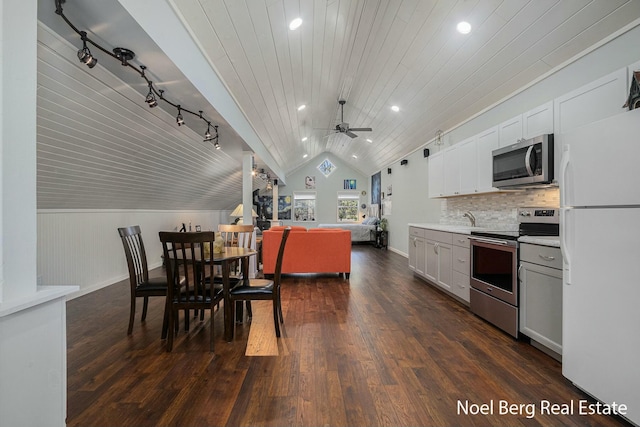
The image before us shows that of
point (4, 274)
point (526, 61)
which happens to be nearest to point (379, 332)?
point (4, 274)

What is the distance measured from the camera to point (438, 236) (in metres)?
4.14

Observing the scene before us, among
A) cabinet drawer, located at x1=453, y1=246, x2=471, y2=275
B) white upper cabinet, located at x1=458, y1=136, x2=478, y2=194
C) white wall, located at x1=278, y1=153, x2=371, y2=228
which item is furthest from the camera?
white wall, located at x1=278, y1=153, x2=371, y2=228

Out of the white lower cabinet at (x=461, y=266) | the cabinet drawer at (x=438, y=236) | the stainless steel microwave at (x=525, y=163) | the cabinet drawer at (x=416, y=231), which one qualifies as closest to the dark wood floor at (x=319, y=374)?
the white lower cabinet at (x=461, y=266)

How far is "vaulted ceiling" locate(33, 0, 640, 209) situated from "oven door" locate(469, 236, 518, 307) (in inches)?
72.2

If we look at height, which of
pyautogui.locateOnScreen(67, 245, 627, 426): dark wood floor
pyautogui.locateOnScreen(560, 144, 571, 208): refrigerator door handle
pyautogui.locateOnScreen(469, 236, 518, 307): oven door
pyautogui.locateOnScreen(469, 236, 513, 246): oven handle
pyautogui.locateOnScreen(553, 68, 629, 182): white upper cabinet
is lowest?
pyautogui.locateOnScreen(67, 245, 627, 426): dark wood floor

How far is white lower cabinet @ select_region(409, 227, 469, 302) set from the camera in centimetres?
349

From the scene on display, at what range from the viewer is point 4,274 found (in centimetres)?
100

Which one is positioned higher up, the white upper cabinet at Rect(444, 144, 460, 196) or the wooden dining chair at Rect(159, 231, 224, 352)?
the white upper cabinet at Rect(444, 144, 460, 196)

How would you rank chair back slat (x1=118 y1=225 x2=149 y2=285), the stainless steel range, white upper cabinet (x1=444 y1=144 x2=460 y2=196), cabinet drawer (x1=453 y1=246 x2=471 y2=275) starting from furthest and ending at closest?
white upper cabinet (x1=444 y1=144 x2=460 y2=196)
cabinet drawer (x1=453 y1=246 x2=471 y2=275)
chair back slat (x1=118 y1=225 x2=149 y2=285)
the stainless steel range

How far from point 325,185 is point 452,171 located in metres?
7.70

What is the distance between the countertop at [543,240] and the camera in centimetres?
223

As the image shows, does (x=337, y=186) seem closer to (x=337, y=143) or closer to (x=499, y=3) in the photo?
(x=337, y=143)

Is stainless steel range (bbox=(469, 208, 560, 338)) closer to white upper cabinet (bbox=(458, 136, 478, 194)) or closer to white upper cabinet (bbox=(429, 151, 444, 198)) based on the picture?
white upper cabinet (bbox=(458, 136, 478, 194))

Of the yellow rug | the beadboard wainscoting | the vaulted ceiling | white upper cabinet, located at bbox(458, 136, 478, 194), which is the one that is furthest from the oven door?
the beadboard wainscoting
